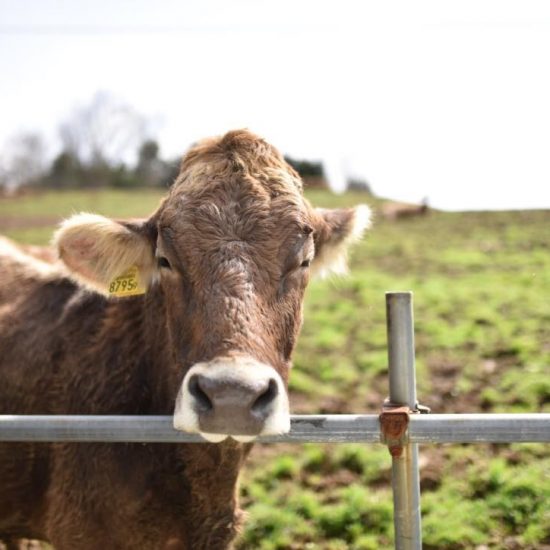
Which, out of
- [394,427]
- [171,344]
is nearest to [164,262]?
[171,344]

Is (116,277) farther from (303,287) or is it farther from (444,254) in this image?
(444,254)

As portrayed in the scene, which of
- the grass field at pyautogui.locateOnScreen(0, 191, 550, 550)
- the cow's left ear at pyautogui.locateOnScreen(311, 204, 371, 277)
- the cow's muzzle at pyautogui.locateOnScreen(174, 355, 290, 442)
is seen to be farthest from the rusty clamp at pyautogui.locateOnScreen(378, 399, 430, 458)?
the grass field at pyautogui.locateOnScreen(0, 191, 550, 550)

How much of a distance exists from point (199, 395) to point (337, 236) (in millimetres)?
1680

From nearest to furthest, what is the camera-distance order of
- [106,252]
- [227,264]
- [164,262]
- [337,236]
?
[227,264] → [164,262] → [106,252] → [337,236]

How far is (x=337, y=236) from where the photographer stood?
3.81 meters

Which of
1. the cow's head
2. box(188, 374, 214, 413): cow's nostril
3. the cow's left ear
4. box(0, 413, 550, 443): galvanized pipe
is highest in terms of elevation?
the cow's left ear

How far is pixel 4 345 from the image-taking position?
3.97 metres

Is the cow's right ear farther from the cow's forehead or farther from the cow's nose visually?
the cow's nose

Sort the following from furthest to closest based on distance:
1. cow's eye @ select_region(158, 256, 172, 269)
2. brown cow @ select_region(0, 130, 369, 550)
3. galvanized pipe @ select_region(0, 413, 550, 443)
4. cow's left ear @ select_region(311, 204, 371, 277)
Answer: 1. cow's left ear @ select_region(311, 204, 371, 277)
2. cow's eye @ select_region(158, 256, 172, 269)
3. brown cow @ select_region(0, 130, 369, 550)
4. galvanized pipe @ select_region(0, 413, 550, 443)

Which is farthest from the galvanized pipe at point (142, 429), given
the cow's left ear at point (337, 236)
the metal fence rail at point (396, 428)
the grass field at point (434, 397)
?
the grass field at point (434, 397)

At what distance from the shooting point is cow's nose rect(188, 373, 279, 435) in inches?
90.2

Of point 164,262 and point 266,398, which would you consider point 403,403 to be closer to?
point 266,398

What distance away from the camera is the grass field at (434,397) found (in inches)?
187

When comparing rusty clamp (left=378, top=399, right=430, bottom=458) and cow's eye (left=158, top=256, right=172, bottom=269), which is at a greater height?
cow's eye (left=158, top=256, right=172, bottom=269)
